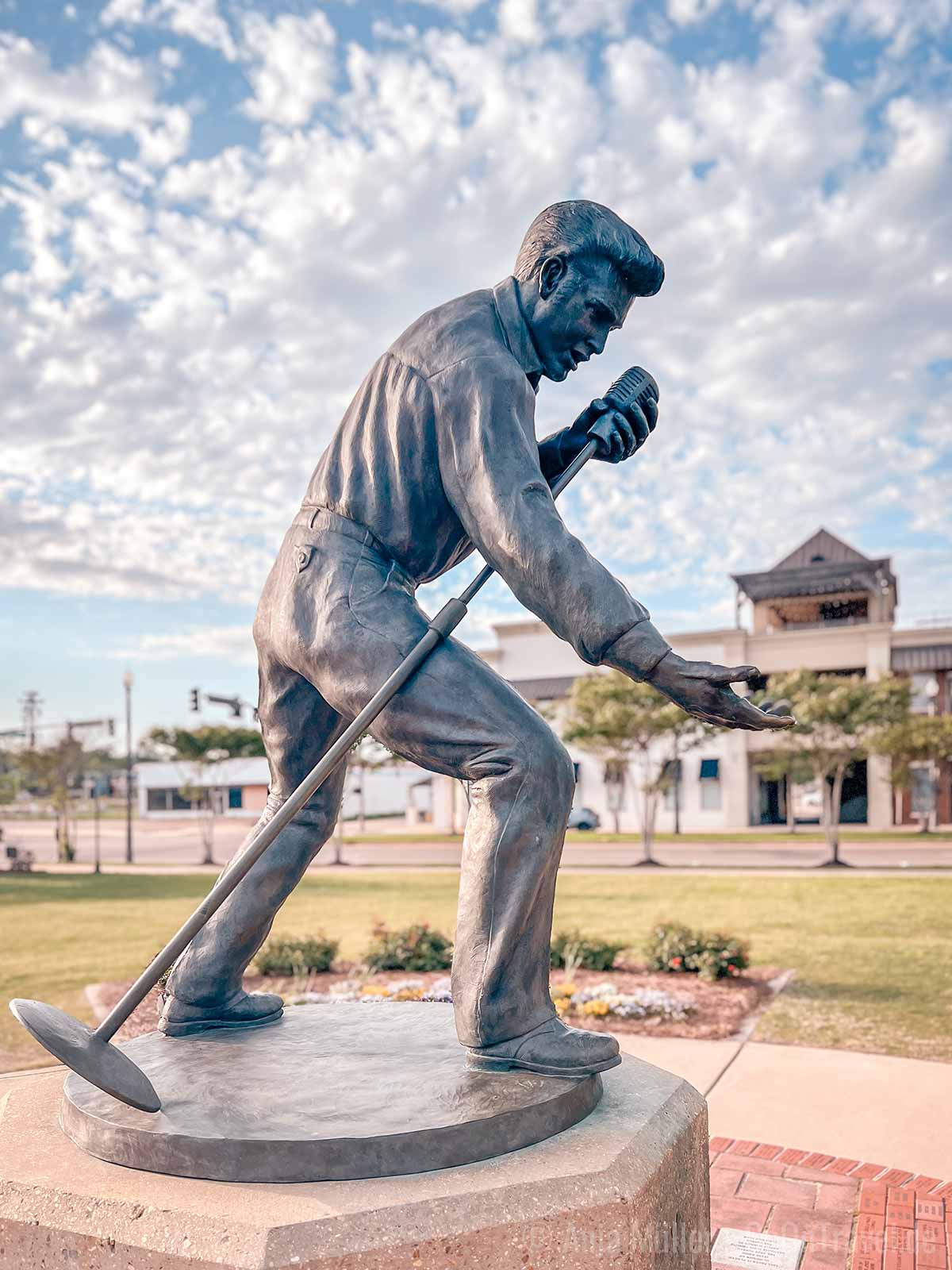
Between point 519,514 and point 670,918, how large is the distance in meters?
10.9

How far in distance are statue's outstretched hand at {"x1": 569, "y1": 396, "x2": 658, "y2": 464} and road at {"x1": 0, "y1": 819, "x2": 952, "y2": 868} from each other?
17.6 metres

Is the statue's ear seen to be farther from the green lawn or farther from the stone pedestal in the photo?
the green lawn

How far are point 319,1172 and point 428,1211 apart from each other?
9.4 inches

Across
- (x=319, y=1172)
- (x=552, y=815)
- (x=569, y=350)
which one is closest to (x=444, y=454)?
(x=569, y=350)

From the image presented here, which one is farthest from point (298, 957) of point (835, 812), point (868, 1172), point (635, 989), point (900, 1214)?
point (835, 812)

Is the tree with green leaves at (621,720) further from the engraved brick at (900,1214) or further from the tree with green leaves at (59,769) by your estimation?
the engraved brick at (900,1214)

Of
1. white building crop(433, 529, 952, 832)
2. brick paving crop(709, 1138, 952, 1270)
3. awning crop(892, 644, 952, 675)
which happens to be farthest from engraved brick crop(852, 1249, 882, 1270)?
awning crop(892, 644, 952, 675)

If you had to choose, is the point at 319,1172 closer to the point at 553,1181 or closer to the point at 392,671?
the point at 553,1181

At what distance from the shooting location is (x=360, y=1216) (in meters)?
1.92

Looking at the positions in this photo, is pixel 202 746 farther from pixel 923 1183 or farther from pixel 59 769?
pixel 923 1183

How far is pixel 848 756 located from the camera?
2489 centimetres

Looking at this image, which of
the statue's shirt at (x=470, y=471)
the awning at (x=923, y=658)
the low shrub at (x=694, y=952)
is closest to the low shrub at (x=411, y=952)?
the low shrub at (x=694, y=952)

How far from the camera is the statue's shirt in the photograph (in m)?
2.40

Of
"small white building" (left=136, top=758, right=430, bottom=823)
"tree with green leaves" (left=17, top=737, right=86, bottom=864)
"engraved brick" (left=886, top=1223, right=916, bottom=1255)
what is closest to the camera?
"engraved brick" (left=886, top=1223, right=916, bottom=1255)
